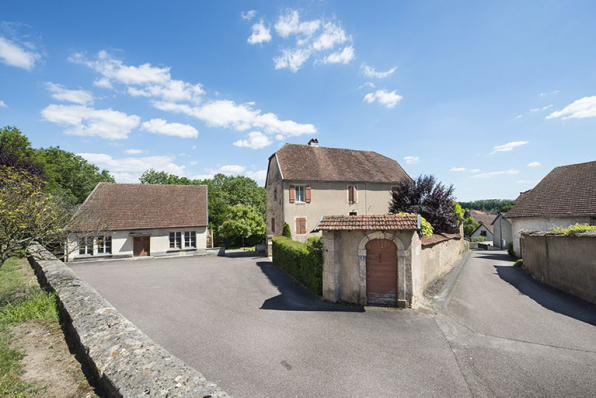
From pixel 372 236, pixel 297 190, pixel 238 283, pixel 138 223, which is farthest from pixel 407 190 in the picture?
pixel 138 223

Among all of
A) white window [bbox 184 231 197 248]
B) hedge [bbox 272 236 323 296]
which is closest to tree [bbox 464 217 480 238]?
hedge [bbox 272 236 323 296]

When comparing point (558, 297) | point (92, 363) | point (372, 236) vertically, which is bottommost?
point (558, 297)

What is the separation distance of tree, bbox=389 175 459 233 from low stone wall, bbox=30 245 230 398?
675 inches

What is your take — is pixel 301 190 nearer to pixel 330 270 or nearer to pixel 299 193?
pixel 299 193

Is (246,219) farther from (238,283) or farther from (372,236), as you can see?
(372,236)

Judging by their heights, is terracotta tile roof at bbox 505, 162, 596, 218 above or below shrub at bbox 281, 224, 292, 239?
above

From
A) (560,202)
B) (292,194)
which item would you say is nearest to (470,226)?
(560,202)

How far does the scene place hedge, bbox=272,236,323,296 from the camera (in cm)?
1055

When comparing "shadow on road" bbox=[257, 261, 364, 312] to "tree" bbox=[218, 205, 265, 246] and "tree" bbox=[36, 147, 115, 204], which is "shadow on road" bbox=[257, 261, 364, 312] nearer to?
"tree" bbox=[218, 205, 265, 246]

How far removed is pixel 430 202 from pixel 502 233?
32.7 m

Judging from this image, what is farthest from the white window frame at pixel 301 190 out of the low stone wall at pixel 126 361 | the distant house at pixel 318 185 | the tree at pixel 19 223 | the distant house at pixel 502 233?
the distant house at pixel 502 233

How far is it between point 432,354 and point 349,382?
2380 mm

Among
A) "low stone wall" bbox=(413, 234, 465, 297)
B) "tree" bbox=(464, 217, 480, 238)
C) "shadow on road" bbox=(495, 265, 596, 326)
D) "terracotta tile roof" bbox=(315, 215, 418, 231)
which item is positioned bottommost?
"tree" bbox=(464, 217, 480, 238)

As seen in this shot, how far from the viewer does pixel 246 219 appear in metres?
33.5
